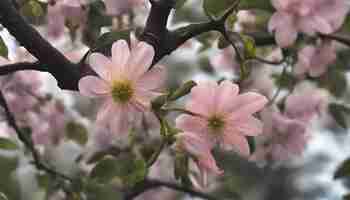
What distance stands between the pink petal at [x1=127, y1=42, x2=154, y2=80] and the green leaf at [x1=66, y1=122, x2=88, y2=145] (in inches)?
18.3

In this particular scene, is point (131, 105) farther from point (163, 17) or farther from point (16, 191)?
point (16, 191)

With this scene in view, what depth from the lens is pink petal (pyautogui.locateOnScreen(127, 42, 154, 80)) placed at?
1.94ft

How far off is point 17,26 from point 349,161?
467 mm

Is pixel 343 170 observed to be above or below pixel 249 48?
below

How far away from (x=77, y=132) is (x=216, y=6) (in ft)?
1.37

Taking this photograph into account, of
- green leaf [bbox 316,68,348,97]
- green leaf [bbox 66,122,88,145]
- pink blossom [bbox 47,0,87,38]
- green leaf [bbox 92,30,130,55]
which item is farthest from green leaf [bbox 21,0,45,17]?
green leaf [bbox 316,68,348,97]

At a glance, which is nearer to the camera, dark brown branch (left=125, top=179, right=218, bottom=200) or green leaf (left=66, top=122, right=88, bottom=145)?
dark brown branch (left=125, top=179, right=218, bottom=200)

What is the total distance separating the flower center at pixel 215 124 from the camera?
24.9 inches

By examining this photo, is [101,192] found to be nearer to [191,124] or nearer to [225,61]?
[225,61]

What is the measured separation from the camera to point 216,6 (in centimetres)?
71

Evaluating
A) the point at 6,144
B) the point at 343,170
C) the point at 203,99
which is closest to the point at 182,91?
the point at 203,99

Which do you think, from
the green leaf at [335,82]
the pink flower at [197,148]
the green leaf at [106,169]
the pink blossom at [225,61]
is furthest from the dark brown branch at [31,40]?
the green leaf at [335,82]

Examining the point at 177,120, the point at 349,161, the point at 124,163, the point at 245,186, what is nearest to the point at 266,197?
the point at 245,186

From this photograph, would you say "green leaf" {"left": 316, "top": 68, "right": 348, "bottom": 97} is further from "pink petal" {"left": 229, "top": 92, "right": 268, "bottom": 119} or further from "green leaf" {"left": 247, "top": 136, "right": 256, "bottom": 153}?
"pink petal" {"left": 229, "top": 92, "right": 268, "bottom": 119}
